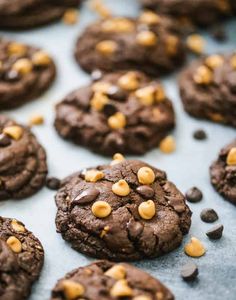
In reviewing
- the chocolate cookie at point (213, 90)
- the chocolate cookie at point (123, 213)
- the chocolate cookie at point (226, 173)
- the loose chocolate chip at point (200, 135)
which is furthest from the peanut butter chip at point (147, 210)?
the chocolate cookie at point (213, 90)

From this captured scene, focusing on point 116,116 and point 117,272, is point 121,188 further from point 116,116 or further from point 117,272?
point 116,116

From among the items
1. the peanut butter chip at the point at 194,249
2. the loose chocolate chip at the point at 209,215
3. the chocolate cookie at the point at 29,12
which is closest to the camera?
the peanut butter chip at the point at 194,249

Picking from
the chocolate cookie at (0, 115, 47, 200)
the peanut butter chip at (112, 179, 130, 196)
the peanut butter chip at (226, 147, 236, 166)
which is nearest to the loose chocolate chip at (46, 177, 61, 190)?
Result: the chocolate cookie at (0, 115, 47, 200)

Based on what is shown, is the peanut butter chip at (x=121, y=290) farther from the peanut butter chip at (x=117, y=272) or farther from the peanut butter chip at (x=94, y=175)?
the peanut butter chip at (x=94, y=175)

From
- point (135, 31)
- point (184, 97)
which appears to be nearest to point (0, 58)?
point (135, 31)

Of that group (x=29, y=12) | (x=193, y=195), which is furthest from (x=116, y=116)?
(x=29, y=12)
